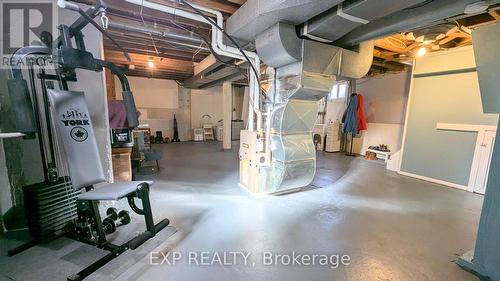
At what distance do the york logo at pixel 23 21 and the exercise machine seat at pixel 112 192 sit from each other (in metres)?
1.72

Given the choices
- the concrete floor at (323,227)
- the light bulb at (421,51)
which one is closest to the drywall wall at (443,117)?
the light bulb at (421,51)

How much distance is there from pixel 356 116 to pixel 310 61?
4019 mm

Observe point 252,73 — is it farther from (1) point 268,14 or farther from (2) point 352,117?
(2) point 352,117

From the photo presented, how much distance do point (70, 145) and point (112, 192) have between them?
1.80 ft

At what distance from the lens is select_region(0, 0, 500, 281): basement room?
166cm

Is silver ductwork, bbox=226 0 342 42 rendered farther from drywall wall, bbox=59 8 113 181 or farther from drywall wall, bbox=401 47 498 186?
drywall wall, bbox=401 47 498 186

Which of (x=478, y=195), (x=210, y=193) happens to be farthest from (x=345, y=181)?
(x=210, y=193)

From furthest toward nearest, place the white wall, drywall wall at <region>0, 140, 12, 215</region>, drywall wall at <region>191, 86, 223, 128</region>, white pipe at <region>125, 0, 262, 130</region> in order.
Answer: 1. drywall wall at <region>191, 86, 223, 128</region>
2. the white wall
3. white pipe at <region>125, 0, 262, 130</region>
4. drywall wall at <region>0, 140, 12, 215</region>

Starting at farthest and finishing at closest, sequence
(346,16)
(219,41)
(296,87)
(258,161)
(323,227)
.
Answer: (258,161)
(219,41)
(296,87)
(323,227)
(346,16)

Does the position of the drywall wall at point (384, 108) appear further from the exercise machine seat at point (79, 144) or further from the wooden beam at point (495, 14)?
the exercise machine seat at point (79, 144)

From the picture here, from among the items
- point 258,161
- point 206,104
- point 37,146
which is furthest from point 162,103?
point 258,161

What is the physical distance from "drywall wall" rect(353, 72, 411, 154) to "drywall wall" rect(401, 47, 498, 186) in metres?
1.35

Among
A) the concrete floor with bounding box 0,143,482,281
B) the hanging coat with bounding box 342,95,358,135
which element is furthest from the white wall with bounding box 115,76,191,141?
the hanging coat with bounding box 342,95,358,135

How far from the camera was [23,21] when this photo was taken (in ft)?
6.76
